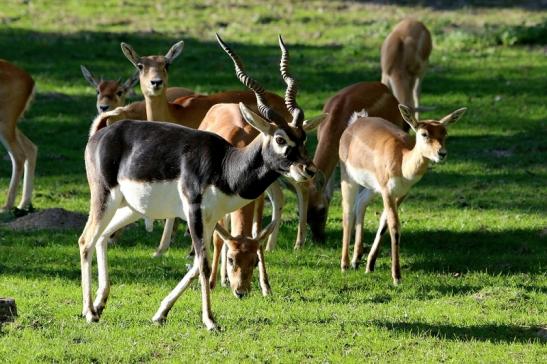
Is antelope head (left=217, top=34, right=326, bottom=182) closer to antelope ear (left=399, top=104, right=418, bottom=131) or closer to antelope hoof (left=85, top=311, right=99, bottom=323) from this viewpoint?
antelope hoof (left=85, top=311, right=99, bottom=323)

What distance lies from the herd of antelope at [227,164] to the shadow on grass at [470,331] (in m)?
1.28

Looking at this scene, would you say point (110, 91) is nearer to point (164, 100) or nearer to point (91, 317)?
point (164, 100)

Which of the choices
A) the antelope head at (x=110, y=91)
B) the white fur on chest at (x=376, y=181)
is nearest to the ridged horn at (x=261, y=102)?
the white fur on chest at (x=376, y=181)

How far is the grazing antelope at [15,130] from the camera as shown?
13539 mm

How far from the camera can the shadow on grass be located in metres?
8.46

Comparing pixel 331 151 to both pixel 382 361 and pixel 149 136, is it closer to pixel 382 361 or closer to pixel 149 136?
pixel 149 136

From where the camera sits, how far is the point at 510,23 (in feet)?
75.8

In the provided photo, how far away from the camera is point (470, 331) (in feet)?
28.4

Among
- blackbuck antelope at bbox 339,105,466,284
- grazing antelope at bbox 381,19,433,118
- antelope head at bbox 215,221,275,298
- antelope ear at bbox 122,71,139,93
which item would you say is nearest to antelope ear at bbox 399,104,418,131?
blackbuck antelope at bbox 339,105,466,284

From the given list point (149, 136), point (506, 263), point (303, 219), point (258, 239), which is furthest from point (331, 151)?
point (149, 136)

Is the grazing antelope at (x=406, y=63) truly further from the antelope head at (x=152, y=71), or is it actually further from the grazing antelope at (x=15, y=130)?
the grazing antelope at (x=15, y=130)

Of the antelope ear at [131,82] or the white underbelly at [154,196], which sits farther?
the antelope ear at [131,82]

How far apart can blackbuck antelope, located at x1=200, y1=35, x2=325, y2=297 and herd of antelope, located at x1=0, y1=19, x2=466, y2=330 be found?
0.04ft

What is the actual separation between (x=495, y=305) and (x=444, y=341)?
1.29m
